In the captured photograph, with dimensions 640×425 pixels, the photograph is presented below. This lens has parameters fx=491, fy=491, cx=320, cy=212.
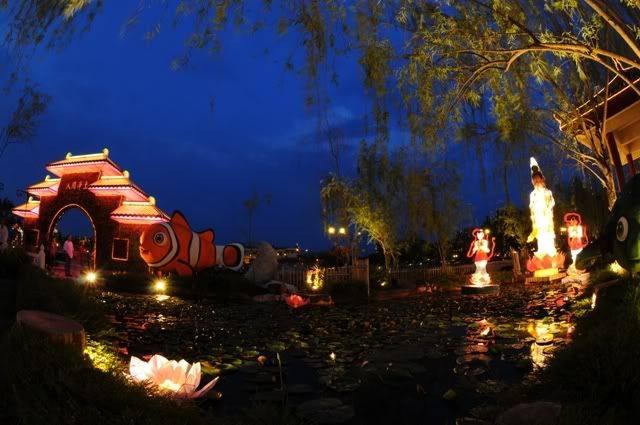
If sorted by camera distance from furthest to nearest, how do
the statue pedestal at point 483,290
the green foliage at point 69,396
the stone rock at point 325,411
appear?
the statue pedestal at point 483,290
the stone rock at point 325,411
the green foliage at point 69,396

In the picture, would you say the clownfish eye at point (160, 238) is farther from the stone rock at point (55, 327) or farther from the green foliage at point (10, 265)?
the stone rock at point (55, 327)

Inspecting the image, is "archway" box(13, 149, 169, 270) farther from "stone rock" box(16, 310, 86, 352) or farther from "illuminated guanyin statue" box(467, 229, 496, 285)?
"stone rock" box(16, 310, 86, 352)

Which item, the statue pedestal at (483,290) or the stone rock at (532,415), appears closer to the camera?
the stone rock at (532,415)

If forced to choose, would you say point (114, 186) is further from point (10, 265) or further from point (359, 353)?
point (359, 353)

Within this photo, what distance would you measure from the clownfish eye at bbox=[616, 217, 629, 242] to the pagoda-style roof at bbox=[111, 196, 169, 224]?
18823 mm

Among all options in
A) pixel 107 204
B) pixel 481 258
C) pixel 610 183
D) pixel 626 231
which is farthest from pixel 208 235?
pixel 626 231

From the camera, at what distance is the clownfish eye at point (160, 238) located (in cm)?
1822

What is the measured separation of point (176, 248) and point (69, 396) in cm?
1565

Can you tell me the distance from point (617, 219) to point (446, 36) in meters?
3.28

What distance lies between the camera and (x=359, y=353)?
6.07 m

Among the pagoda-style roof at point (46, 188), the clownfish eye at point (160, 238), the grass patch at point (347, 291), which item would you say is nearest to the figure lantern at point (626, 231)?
the grass patch at point (347, 291)

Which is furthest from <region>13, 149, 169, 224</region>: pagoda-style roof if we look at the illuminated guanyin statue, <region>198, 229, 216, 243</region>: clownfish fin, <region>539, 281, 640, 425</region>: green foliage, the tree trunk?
<region>539, 281, 640, 425</region>: green foliage

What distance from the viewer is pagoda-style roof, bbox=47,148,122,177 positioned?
2247cm

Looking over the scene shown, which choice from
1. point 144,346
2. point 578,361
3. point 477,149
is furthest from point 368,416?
point 477,149
